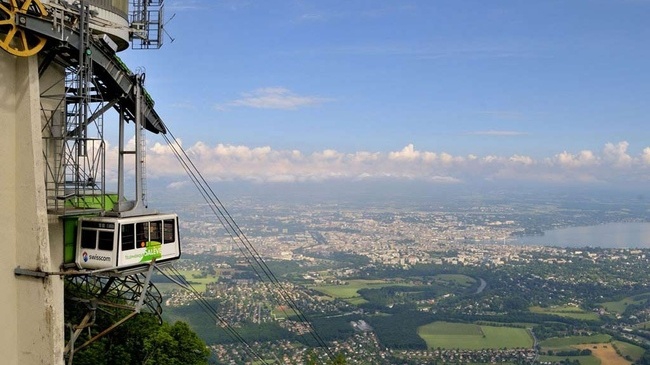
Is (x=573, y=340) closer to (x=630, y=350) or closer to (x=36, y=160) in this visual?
(x=630, y=350)

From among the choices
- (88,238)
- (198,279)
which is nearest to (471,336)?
(198,279)

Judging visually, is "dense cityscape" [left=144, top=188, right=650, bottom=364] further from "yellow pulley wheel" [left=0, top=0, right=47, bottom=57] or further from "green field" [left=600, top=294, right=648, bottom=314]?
"yellow pulley wheel" [left=0, top=0, right=47, bottom=57]

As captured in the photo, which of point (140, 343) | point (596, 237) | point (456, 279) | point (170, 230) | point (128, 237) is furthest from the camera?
point (596, 237)

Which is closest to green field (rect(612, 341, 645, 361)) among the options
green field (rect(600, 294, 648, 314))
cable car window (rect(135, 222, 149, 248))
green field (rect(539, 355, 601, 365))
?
green field (rect(539, 355, 601, 365))

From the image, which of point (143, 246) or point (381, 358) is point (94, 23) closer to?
point (143, 246)

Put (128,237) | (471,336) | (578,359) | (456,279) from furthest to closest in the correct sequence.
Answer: (456,279), (471,336), (578,359), (128,237)

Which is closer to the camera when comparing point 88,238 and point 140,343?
point 88,238

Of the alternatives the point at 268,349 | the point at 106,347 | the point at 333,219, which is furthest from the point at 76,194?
the point at 333,219

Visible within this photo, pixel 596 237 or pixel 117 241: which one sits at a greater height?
pixel 117 241
